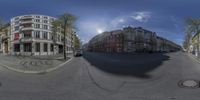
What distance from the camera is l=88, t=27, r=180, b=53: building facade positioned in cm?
487

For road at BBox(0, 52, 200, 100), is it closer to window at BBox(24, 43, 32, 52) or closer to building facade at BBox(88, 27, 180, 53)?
building facade at BBox(88, 27, 180, 53)

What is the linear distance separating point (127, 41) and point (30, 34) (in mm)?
2714

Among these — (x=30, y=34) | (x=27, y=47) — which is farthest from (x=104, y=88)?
(x=30, y=34)

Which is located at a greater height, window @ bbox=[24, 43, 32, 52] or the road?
window @ bbox=[24, 43, 32, 52]

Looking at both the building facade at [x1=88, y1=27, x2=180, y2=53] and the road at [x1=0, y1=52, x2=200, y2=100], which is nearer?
the building facade at [x1=88, y1=27, x2=180, y2=53]

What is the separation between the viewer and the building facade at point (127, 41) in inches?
192

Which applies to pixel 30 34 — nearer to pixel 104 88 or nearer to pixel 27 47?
pixel 27 47

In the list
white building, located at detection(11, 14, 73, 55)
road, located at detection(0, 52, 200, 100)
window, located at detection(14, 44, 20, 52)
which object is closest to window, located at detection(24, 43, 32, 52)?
white building, located at detection(11, 14, 73, 55)

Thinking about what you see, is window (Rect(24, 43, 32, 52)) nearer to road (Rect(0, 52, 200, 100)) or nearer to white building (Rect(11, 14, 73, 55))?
white building (Rect(11, 14, 73, 55))

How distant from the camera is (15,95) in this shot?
5625mm

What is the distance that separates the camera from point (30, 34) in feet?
16.3


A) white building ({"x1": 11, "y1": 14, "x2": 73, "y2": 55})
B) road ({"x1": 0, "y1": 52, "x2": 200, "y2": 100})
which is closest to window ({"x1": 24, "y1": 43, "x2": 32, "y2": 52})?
white building ({"x1": 11, "y1": 14, "x2": 73, "y2": 55})

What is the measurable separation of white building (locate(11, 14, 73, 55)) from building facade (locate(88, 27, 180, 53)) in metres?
1.30

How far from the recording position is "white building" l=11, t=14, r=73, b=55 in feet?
15.8
